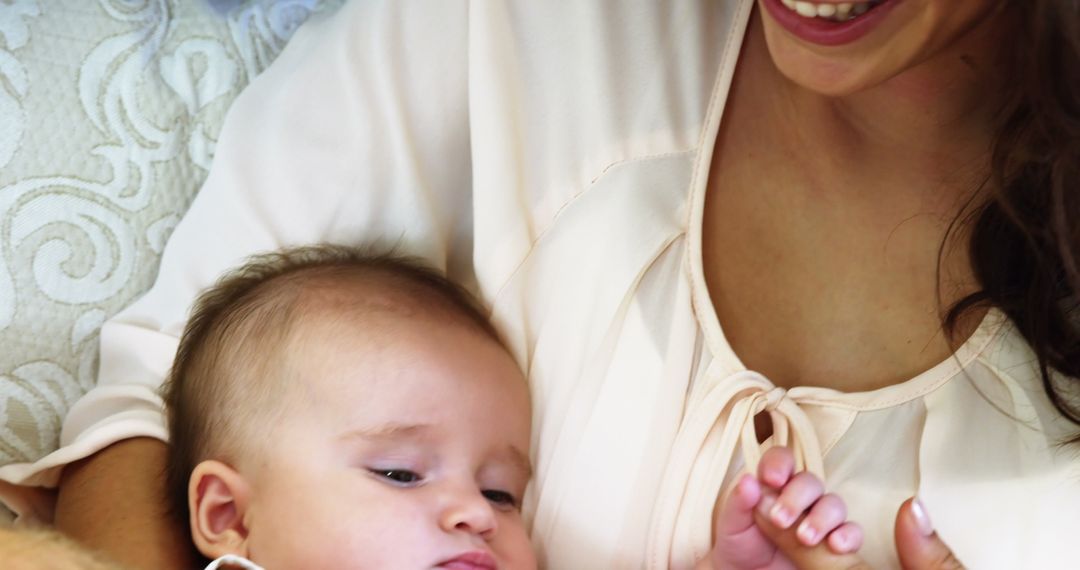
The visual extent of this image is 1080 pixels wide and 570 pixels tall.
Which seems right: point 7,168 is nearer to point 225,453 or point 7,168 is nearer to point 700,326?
point 225,453

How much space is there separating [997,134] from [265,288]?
820 mm

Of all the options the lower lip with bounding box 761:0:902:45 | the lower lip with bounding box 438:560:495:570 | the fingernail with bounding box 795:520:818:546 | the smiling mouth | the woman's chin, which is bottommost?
the lower lip with bounding box 438:560:495:570

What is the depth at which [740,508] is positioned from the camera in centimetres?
119

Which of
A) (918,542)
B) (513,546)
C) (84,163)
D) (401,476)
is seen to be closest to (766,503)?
(918,542)

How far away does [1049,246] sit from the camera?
1181mm

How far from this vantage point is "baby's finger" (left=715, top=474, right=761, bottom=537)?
46.1 inches

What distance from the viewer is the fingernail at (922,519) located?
1169 mm

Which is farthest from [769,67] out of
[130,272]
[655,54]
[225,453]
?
[130,272]

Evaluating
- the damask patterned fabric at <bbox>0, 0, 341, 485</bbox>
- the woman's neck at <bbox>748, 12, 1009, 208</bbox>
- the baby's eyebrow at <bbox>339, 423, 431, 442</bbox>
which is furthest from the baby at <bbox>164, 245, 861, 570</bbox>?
the woman's neck at <bbox>748, 12, 1009, 208</bbox>

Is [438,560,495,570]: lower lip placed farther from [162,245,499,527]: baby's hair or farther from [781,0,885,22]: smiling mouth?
[781,0,885,22]: smiling mouth

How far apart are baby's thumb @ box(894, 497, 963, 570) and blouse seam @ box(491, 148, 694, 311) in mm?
459

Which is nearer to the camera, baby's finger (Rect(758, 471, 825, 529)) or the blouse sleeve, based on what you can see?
baby's finger (Rect(758, 471, 825, 529))

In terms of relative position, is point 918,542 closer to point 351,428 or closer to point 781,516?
point 781,516

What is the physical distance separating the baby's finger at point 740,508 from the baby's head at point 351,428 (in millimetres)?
222
